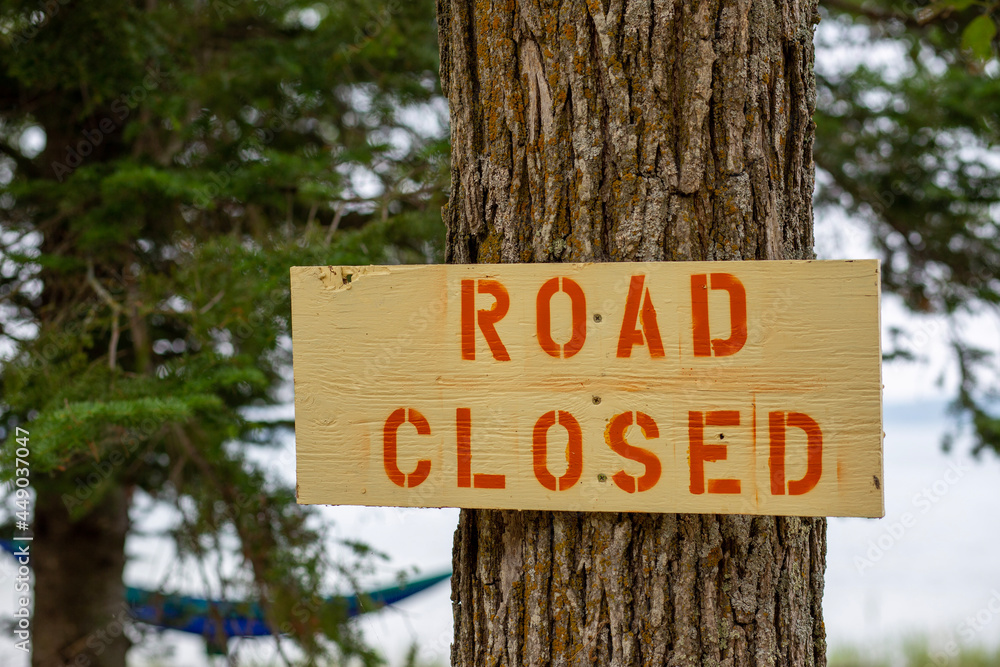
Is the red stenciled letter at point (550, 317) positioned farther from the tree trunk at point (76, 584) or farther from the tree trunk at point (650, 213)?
the tree trunk at point (76, 584)

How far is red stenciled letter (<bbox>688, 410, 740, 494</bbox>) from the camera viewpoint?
103 cm

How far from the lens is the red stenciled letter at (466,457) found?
108cm

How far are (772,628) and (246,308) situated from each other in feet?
4.89

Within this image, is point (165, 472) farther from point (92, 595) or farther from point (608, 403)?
point (608, 403)

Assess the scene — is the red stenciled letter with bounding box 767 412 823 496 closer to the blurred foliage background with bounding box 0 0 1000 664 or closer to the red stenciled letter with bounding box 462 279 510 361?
the red stenciled letter with bounding box 462 279 510 361

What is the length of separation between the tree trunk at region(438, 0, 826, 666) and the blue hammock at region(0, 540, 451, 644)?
1.56 m

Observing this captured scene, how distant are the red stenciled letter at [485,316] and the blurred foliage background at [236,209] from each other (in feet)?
2.93

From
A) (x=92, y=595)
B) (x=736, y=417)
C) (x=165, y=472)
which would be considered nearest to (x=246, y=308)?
(x=736, y=417)

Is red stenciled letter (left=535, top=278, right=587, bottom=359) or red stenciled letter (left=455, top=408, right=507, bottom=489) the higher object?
red stenciled letter (left=535, top=278, right=587, bottom=359)

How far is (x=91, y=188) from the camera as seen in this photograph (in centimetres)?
257

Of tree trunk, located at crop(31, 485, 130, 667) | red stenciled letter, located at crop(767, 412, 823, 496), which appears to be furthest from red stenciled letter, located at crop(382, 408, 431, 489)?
tree trunk, located at crop(31, 485, 130, 667)

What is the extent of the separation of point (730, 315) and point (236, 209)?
7.70 ft

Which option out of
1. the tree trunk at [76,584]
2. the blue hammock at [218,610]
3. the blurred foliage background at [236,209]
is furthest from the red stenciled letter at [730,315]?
the tree trunk at [76,584]

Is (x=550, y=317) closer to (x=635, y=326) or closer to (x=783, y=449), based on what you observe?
(x=635, y=326)
